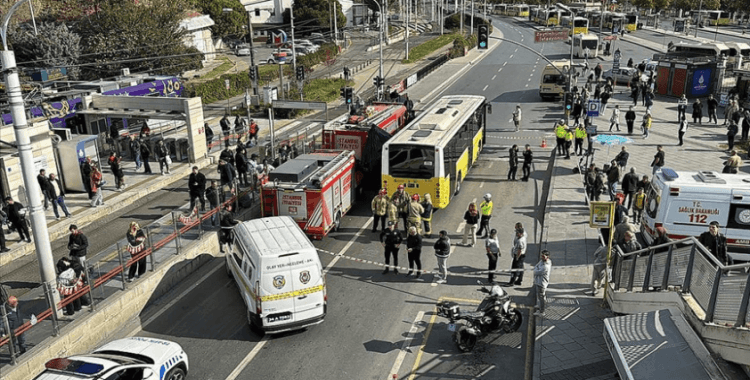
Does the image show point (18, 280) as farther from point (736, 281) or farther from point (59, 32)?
point (59, 32)

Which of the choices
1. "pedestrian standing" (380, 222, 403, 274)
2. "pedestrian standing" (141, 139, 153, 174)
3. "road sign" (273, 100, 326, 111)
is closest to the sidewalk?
"pedestrian standing" (380, 222, 403, 274)

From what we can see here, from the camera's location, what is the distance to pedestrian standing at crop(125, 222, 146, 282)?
48.3 feet

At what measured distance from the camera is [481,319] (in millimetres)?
12570

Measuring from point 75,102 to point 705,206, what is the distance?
95.1 feet

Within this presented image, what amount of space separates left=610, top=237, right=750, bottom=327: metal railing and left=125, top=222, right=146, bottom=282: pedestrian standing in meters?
11.2

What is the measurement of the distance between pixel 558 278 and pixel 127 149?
21909mm

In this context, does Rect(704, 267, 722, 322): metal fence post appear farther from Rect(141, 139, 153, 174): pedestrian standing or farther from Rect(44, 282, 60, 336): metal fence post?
Rect(141, 139, 153, 174): pedestrian standing

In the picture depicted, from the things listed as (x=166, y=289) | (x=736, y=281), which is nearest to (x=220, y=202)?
(x=166, y=289)

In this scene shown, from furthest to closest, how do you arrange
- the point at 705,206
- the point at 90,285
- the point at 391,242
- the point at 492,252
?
the point at 391,242 < the point at 492,252 < the point at 705,206 < the point at 90,285

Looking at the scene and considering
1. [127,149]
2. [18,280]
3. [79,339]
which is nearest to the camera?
[79,339]

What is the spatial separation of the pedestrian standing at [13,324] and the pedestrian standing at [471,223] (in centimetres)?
1128

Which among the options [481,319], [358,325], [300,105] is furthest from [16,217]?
[481,319]

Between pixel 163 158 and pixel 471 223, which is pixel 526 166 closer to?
pixel 471 223

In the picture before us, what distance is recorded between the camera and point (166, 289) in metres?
15.6
